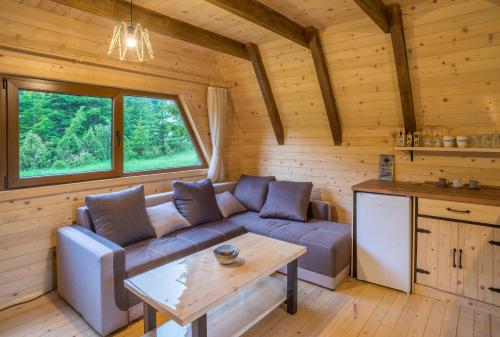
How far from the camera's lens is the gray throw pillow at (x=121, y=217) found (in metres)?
2.55

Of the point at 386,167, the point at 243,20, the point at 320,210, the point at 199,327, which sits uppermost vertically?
the point at 243,20

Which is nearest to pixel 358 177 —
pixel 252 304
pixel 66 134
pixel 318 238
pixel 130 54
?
pixel 318 238

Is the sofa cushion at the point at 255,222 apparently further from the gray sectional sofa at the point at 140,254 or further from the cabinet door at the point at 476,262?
the cabinet door at the point at 476,262

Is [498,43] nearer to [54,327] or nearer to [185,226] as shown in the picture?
[185,226]

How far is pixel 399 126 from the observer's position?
10.5ft

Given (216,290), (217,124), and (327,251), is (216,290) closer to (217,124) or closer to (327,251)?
(327,251)

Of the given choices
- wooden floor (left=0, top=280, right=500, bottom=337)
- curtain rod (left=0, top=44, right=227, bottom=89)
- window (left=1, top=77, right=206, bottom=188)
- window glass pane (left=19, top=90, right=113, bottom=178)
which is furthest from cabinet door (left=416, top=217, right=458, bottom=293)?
window glass pane (left=19, top=90, right=113, bottom=178)

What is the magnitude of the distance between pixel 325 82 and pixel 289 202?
134 centimetres

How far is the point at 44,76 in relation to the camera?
2.56 m

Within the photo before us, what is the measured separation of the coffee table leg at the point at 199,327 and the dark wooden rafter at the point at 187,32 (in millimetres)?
2215

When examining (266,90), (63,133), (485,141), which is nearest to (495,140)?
(485,141)

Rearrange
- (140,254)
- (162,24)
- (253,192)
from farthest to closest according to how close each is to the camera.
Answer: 1. (253,192)
2. (162,24)
3. (140,254)

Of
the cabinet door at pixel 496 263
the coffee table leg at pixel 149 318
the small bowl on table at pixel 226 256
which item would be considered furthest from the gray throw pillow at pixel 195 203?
the cabinet door at pixel 496 263

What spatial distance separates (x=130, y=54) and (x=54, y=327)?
2.46m
